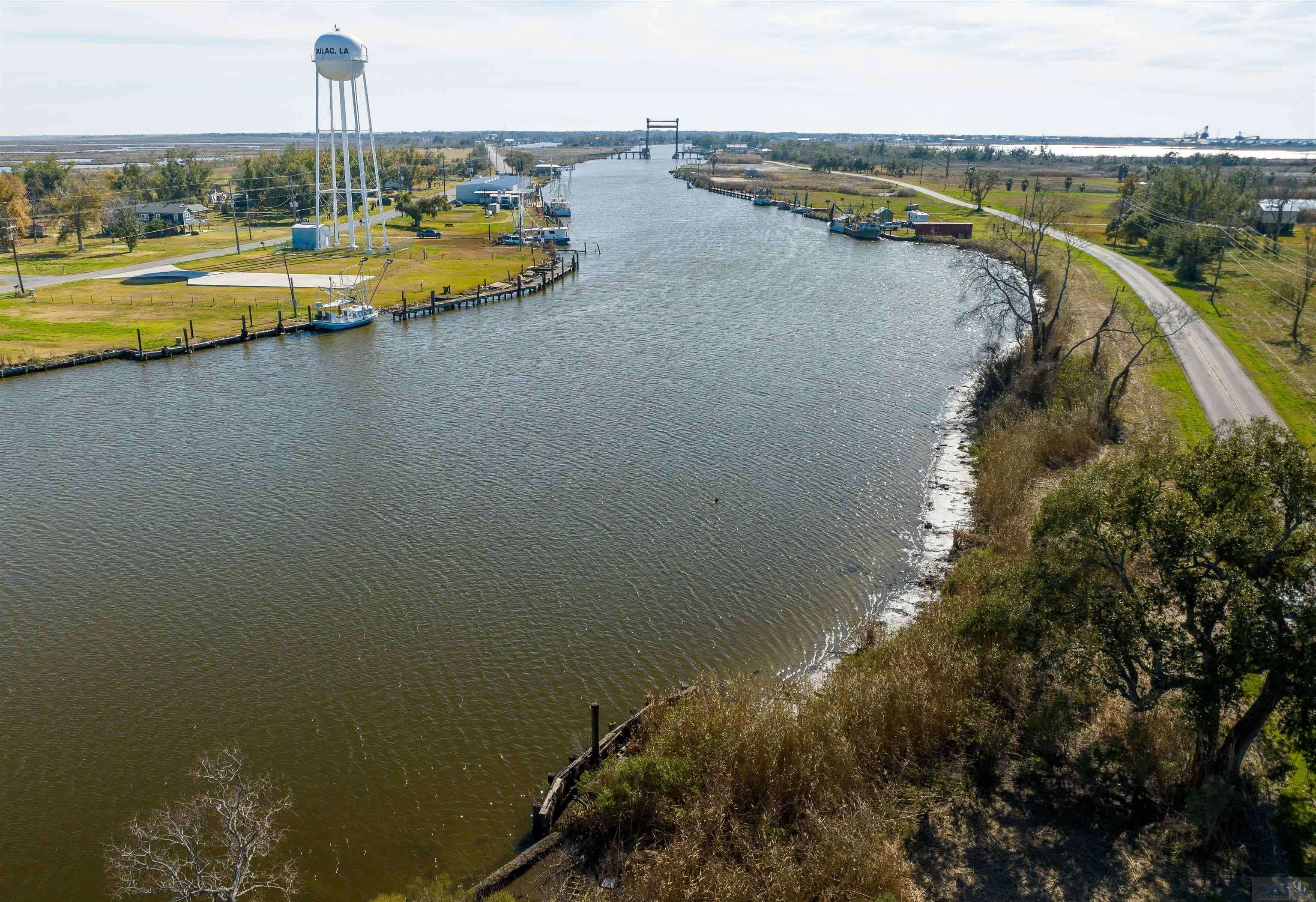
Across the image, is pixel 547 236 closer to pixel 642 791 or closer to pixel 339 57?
pixel 339 57

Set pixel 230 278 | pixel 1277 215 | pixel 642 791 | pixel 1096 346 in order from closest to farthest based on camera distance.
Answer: pixel 642 791 < pixel 1096 346 < pixel 230 278 < pixel 1277 215

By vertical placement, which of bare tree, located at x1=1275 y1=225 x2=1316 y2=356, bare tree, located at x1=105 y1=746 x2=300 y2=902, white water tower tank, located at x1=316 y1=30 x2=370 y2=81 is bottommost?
bare tree, located at x1=105 y1=746 x2=300 y2=902

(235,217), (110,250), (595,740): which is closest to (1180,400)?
(595,740)

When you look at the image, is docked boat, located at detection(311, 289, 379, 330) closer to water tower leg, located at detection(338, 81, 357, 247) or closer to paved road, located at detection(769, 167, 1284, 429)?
water tower leg, located at detection(338, 81, 357, 247)

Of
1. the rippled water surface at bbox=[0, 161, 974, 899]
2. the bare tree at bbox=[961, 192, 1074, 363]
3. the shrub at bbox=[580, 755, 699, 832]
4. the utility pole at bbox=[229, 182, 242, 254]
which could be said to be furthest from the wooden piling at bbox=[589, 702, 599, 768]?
the utility pole at bbox=[229, 182, 242, 254]

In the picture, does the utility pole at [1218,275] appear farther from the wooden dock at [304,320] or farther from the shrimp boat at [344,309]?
the shrimp boat at [344,309]

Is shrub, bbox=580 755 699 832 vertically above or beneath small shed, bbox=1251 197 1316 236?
beneath
